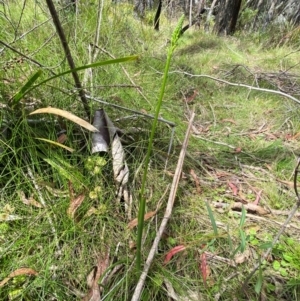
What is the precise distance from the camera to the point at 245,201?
1043 mm

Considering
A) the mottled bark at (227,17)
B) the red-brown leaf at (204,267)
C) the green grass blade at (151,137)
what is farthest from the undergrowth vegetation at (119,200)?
the mottled bark at (227,17)

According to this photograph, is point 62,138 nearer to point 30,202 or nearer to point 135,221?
point 30,202

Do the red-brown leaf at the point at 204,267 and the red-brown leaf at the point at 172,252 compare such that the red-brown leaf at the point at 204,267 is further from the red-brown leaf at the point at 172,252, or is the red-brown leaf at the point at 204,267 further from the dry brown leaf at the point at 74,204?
the dry brown leaf at the point at 74,204

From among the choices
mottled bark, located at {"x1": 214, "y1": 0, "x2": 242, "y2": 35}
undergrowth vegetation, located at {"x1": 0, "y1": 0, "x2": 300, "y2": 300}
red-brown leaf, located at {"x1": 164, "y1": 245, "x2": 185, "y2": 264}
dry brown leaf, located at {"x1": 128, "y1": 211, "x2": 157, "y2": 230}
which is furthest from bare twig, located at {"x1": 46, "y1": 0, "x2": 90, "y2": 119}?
mottled bark, located at {"x1": 214, "y1": 0, "x2": 242, "y2": 35}

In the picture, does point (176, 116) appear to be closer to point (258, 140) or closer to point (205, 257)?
point (258, 140)

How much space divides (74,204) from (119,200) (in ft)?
0.48

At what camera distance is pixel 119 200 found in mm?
→ 875

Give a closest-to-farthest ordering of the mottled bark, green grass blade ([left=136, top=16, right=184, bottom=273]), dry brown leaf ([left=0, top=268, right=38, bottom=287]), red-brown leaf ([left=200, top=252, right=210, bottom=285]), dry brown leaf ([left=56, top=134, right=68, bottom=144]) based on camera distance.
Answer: green grass blade ([left=136, top=16, right=184, bottom=273])
dry brown leaf ([left=0, top=268, right=38, bottom=287])
red-brown leaf ([left=200, top=252, right=210, bottom=285])
dry brown leaf ([left=56, top=134, right=68, bottom=144])
the mottled bark

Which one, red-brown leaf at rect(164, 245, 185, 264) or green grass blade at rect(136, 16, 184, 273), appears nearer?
green grass blade at rect(136, 16, 184, 273)

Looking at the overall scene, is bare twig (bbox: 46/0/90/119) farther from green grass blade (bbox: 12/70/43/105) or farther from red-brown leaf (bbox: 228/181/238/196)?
red-brown leaf (bbox: 228/181/238/196)

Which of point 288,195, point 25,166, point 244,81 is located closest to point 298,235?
point 288,195

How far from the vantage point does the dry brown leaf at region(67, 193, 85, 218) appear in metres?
0.78

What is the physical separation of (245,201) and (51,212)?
72cm

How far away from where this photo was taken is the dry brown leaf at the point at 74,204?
0.78m
